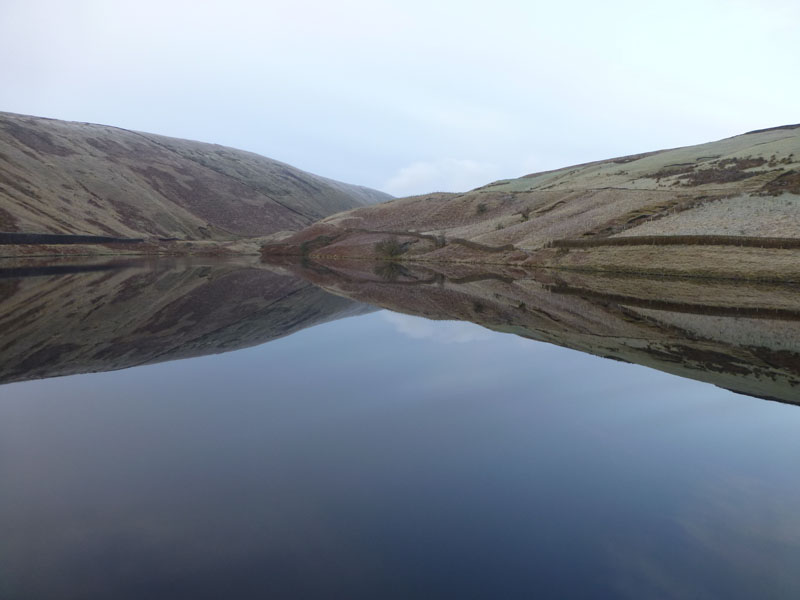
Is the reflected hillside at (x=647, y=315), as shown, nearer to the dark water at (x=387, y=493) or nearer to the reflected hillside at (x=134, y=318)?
the dark water at (x=387, y=493)

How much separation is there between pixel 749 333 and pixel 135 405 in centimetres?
2520

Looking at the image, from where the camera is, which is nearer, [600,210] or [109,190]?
[600,210]

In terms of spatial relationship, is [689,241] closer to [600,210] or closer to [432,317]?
[600,210]

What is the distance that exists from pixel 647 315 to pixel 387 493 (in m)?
25.5

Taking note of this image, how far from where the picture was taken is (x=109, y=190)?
139500mm

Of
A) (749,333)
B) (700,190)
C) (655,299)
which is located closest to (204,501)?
(749,333)

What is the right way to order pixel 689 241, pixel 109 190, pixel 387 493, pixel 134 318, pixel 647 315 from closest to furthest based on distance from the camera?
pixel 387 493, pixel 134 318, pixel 647 315, pixel 689 241, pixel 109 190

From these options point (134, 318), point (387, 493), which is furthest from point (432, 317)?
point (387, 493)

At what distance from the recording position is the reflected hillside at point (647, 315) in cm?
1920

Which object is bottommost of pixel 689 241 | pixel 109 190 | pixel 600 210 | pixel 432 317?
pixel 432 317

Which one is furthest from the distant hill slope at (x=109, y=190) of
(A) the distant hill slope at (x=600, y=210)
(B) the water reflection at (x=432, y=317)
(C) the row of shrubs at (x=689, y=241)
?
(C) the row of shrubs at (x=689, y=241)

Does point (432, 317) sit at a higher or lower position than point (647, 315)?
higher

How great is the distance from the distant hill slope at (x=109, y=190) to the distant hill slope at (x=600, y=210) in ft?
128

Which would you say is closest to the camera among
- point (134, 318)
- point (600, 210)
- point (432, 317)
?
point (134, 318)
